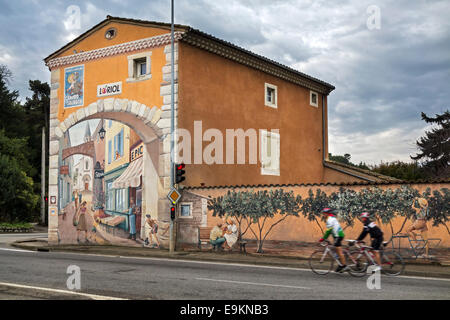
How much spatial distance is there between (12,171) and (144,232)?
2693cm

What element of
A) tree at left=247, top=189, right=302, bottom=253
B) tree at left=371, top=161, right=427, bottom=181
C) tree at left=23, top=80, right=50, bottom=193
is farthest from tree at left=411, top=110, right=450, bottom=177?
tree at left=23, top=80, right=50, bottom=193

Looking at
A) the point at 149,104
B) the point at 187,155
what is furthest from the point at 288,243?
the point at 149,104

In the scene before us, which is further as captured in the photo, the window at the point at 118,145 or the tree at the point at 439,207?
the window at the point at 118,145

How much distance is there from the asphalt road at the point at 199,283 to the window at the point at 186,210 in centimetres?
557

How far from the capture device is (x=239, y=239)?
762 inches

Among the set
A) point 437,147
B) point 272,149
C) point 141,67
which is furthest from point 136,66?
point 437,147

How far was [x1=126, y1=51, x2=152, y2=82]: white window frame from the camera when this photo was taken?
21.8 m

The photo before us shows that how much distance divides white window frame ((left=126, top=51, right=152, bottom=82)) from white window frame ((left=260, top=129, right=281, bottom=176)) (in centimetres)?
663

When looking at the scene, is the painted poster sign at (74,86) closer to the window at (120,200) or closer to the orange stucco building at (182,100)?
the orange stucco building at (182,100)

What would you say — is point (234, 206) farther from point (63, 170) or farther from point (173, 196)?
point (63, 170)

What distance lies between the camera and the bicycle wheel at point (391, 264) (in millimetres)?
13102

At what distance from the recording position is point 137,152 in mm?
21938

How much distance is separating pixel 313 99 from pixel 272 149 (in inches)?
232

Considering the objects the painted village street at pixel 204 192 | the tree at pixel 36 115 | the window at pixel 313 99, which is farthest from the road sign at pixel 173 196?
the tree at pixel 36 115
